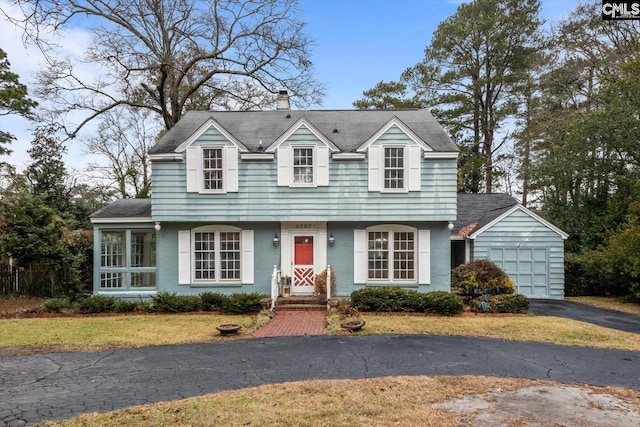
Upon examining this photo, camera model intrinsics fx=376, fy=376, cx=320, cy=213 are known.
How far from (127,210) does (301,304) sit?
762cm

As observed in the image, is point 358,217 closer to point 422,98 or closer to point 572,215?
point 572,215

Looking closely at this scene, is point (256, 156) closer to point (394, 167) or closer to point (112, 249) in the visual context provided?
point (394, 167)

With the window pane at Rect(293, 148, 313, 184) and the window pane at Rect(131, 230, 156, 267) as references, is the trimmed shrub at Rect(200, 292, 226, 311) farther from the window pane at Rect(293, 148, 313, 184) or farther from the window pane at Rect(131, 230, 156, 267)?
the window pane at Rect(293, 148, 313, 184)

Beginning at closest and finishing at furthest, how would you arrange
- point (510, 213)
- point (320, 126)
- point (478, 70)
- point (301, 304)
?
point (301, 304) < point (320, 126) < point (510, 213) < point (478, 70)

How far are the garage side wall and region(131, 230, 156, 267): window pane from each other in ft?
46.2

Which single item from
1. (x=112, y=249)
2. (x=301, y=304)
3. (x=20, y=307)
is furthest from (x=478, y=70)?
(x=20, y=307)

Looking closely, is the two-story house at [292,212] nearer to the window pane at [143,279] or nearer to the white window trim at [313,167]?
the white window trim at [313,167]

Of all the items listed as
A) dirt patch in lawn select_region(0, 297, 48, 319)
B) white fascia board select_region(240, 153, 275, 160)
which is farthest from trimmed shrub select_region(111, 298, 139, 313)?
white fascia board select_region(240, 153, 275, 160)

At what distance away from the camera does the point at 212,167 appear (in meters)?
13.7

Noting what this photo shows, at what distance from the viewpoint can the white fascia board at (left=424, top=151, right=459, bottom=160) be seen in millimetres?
13398

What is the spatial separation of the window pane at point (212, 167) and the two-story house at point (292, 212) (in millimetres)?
50

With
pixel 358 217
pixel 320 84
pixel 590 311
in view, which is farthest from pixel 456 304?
pixel 320 84

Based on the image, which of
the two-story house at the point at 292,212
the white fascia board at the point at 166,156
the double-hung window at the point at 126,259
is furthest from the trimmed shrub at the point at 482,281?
the double-hung window at the point at 126,259

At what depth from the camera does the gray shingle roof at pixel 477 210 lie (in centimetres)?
1723
